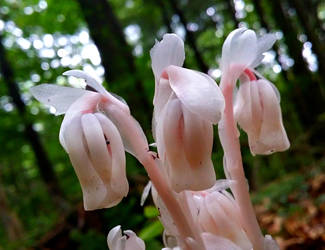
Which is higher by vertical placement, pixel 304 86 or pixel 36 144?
pixel 36 144

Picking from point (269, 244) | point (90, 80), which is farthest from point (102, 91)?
point (269, 244)

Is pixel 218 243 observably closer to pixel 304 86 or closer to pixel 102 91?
pixel 102 91

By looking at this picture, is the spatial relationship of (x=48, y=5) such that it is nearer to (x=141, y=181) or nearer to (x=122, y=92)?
(x=122, y=92)

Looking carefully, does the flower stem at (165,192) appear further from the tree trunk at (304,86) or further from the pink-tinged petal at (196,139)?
the tree trunk at (304,86)

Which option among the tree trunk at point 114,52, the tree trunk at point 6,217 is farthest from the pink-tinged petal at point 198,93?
the tree trunk at point 6,217

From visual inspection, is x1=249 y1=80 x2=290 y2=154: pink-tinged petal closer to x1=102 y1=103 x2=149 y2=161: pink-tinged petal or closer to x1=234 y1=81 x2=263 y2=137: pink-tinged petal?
x1=234 y1=81 x2=263 y2=137: pink-tinged petal

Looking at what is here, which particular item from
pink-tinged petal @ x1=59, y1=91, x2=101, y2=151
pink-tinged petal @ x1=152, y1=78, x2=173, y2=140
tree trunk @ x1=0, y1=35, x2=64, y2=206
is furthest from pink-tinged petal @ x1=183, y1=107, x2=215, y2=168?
tree trunk @ x1=0, y1=35, x2=64, y2=206
